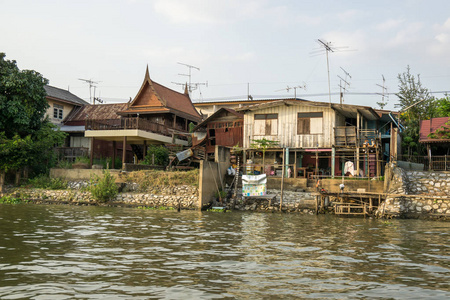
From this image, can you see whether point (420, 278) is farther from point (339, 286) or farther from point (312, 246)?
point (312, 246)

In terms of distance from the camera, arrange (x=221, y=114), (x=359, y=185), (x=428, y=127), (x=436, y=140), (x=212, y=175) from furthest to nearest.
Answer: (x=221, y=114) → (x=428, y=127) → (x=436, y=140) → (x=212, y=175) → (x=359, y=185)

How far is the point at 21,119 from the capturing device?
3164cm

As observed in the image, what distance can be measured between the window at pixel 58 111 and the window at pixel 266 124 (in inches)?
864

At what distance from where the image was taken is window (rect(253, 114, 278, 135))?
33062mm

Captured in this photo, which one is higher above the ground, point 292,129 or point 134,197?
point 292,129

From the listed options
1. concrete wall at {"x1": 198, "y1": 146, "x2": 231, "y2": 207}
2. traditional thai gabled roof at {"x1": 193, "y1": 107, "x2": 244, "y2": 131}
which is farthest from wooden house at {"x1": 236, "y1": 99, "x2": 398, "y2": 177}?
concrete wall at {"x1": 198, "y1": 146, "x2": 231, "y2": 207}

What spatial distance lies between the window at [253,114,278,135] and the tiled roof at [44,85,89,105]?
21707mm

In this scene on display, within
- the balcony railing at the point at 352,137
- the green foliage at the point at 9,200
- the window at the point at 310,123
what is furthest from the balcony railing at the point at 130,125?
the balcony railing at the point at 352,137

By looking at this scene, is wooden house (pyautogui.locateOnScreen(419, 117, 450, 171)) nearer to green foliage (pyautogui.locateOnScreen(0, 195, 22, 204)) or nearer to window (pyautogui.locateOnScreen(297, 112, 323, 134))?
window (pyautogui.locateOnScreen(297, 112, 323, 134))

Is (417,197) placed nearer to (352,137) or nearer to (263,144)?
(352,137)

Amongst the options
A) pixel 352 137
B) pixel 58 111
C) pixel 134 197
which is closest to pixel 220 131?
pixel 134 197

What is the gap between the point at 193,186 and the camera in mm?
28484

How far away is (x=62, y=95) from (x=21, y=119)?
46.7 feet

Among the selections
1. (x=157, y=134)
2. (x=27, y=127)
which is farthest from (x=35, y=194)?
(x=157, y=134)
